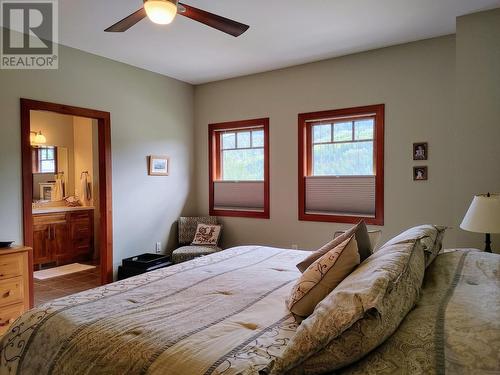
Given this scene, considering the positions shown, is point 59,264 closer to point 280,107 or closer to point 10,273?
point 10,273

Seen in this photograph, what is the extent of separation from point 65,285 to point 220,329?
391cm

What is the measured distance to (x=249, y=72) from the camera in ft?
15.9

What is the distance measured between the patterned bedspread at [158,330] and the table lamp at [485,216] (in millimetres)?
1462

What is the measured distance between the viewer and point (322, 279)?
154 centimetres

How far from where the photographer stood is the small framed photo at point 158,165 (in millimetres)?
4783

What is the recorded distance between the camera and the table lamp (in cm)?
243

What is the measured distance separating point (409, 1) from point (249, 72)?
91.6 inches

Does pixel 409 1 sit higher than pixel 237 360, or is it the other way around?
pixel 409 1

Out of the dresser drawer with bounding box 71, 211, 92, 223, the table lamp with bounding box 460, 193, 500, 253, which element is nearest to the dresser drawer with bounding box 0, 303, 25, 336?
the dresser drawer with bounding box 71, 211, 92, 223

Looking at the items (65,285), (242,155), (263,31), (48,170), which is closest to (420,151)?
(263,31)

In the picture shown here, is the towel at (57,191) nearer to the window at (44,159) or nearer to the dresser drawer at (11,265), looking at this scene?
the window at (44,159)

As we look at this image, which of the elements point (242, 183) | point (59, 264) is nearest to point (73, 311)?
point (242, 183)

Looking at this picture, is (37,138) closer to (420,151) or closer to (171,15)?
(171,15)

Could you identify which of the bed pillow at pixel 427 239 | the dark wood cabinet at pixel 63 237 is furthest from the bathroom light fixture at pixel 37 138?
the bed pillow at pixel 427 239
